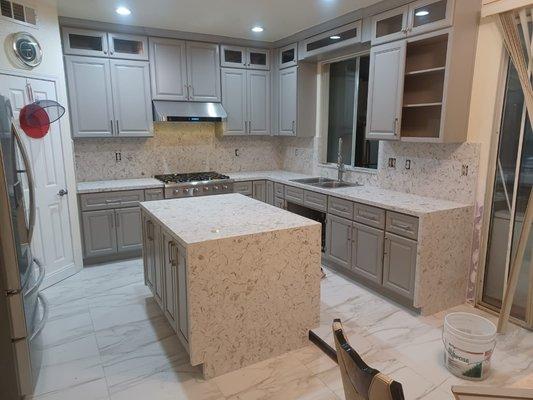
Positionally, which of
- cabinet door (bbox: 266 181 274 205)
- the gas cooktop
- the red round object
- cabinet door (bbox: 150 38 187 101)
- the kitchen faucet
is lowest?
cabinet door (bbox: 266 181 274 205)

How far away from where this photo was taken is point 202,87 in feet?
15.6

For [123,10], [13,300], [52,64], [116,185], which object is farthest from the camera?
[116,185]

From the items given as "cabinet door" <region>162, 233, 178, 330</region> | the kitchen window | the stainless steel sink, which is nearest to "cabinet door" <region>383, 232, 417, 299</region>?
the stainless steel sink

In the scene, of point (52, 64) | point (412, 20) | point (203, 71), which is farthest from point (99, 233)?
point (412, 20)

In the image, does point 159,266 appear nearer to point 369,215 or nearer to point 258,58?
point 369,215

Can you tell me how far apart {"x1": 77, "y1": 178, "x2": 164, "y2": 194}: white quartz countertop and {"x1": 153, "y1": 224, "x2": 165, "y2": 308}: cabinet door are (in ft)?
5.10

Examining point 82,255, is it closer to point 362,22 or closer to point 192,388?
point 192,388

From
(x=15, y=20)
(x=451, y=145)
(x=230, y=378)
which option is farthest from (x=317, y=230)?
(x=15, y=20)

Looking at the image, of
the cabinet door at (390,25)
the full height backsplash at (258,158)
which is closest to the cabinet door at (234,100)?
the full height backsplash at (258,158)

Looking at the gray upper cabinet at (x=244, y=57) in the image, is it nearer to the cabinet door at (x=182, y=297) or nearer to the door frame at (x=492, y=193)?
the door frame at (x=492, y=193)

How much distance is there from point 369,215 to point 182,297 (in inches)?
73.6

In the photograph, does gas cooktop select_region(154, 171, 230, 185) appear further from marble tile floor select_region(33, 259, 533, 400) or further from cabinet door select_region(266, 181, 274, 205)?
marble tile floor select_region(33, 259, 533, 400)

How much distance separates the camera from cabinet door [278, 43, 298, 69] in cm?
476

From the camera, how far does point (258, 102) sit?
518 cm
